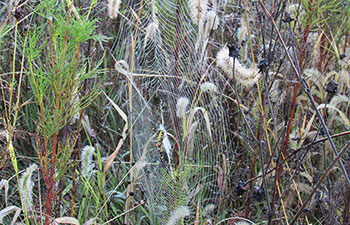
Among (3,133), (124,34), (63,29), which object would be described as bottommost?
(3,133)

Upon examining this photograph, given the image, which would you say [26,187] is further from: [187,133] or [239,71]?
[239,71]

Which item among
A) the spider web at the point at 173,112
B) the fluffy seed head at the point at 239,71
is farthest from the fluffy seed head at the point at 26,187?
the fluffy seed head at the point at 239,71

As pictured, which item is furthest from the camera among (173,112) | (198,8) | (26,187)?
(173,112)

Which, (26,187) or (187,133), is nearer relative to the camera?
(26,187)

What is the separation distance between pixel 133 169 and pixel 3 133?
0.48 meters

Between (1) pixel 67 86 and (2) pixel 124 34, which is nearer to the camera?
(1) pixel 67 86

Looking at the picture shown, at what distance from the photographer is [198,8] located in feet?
4.53

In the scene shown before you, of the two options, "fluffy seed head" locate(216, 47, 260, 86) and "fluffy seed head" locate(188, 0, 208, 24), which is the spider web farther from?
"fluffy seed head" locate(216, 47, 260, 86)

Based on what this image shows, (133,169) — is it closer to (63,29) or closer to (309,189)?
(63,29)

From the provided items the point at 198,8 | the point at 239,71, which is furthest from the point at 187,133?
the point at 198,8

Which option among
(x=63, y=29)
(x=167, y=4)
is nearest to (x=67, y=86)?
(x=63, y=29)

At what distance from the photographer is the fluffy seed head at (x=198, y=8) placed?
1.37 meters

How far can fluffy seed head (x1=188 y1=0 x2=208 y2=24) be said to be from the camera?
1371 mm

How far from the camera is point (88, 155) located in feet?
4.19
